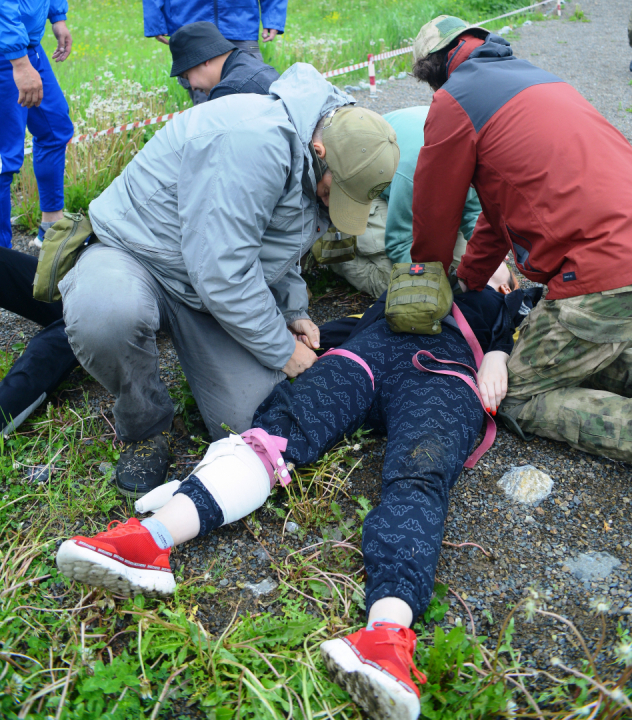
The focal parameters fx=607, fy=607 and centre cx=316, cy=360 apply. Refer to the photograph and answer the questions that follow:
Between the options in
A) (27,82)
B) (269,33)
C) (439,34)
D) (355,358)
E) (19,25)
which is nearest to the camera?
(355,358)

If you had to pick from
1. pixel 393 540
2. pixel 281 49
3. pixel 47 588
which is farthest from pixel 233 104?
pixel 281 49

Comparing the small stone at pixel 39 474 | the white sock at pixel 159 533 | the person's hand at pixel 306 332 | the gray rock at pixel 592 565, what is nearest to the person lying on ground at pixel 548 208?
the gray rock at pixel 592 565

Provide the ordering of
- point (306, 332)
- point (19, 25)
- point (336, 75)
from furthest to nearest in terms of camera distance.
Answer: point (336, 75) → point (19, 25) → point (306, 332)

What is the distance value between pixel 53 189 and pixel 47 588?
2928 mm

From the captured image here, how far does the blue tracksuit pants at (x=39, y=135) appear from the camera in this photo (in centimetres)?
346

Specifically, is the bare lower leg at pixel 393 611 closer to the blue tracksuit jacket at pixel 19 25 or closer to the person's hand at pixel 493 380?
the person's hand at pixel 493 380

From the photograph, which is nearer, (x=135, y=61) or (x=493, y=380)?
(x=493, y=380)

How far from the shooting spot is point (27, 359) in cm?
256

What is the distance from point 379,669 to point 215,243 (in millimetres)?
1422

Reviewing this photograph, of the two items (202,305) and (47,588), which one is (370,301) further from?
(47,588)

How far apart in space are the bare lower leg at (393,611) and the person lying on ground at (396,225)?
1.94 meters

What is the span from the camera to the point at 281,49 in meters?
7.37

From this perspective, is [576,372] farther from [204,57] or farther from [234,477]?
[204,57]

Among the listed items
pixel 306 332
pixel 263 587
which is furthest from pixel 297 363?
pixel 263 587
